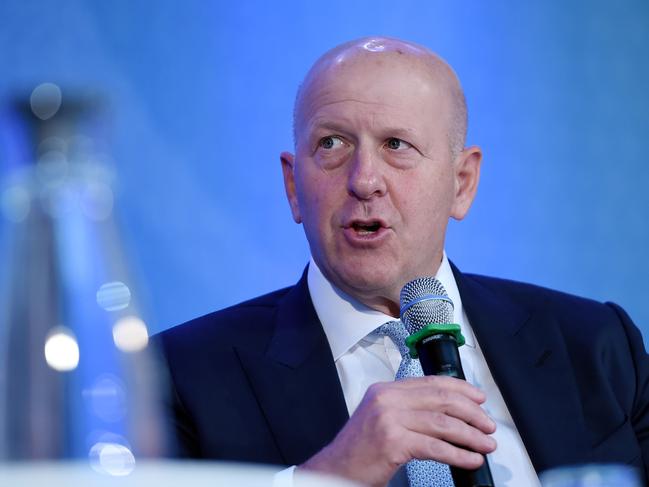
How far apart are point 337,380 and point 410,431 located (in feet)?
1.69

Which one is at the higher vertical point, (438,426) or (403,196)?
(403,196)

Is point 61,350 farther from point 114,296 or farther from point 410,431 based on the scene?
point 410,431

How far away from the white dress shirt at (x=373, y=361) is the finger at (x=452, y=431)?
55 centimetres

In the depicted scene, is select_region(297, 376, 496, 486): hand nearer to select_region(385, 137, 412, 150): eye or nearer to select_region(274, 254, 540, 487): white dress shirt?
select_region(274, 254, 540, 487): white dress shirt

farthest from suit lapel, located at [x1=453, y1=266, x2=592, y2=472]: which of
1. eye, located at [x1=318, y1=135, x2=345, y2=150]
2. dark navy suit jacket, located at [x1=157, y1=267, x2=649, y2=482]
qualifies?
eye, located at [x1=318, y1=135, x2=345, y2=150]

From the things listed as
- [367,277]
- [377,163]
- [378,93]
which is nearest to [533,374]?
[367,277]

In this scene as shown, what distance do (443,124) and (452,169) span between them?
9 centimetres

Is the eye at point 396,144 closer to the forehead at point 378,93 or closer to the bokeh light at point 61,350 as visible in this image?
the forehead at point 378,93

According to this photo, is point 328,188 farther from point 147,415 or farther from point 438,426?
point 147,415

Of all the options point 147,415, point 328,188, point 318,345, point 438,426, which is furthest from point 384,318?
point 147,415

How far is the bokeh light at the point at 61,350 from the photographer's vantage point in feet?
1.54

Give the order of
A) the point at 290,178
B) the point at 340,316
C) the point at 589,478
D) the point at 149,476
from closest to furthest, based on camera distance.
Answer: the point at 149,476
the point at 589,478
the point at 340,316
the point at 290,178

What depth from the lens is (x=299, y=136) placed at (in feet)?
6.50

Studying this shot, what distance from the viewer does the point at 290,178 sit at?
2.04 m
